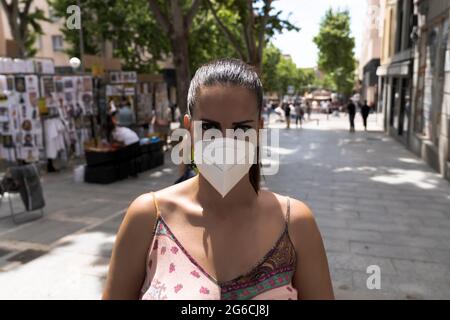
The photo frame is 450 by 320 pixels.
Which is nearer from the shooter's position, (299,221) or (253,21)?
(299,221)

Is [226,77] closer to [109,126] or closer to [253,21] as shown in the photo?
[109,126]

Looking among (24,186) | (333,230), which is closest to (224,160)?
(333,230)

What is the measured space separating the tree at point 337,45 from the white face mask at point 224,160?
52.7m

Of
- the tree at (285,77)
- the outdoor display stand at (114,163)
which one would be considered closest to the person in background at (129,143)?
the outdoor display stand at (114,163)

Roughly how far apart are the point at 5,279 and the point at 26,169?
2.53 m

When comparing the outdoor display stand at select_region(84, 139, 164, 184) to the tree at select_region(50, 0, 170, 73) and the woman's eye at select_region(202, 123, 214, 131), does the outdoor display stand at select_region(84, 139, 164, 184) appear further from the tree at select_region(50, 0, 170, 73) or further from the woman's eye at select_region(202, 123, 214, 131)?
the tree at select_region(50, 0, 170, 73)

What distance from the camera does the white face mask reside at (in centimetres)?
136

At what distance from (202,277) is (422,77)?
14.1m

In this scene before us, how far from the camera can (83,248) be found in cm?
550

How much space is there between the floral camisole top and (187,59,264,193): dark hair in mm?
455

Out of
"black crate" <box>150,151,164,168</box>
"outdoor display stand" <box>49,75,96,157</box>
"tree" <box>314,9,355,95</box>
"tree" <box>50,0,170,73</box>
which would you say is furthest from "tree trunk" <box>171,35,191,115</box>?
"tree" <box>314,9,355,95</box>

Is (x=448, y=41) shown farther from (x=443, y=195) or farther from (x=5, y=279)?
(x=5, y=279)

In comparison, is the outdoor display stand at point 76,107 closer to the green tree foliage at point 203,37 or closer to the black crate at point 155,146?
the black crate at point 155,146

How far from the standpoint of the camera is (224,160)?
1.36 m
